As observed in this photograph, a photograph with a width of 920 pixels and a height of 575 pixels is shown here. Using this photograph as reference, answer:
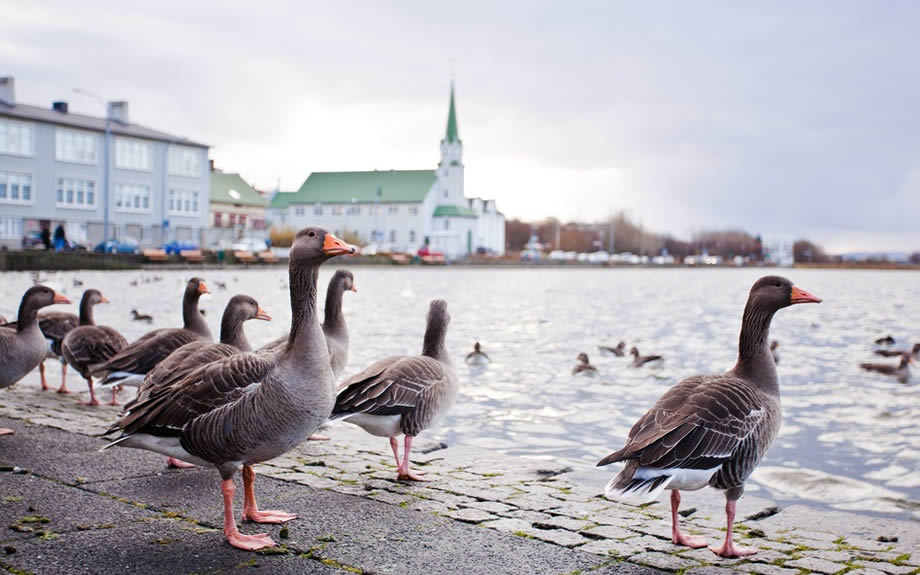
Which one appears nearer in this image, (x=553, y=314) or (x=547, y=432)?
(x=547, y=432)

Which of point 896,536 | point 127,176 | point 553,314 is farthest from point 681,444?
point 127,176

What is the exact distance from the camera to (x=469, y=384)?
52.8 ft

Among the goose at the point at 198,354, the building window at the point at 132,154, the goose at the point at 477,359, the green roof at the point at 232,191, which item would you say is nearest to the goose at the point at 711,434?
the goose at the point at 198,354

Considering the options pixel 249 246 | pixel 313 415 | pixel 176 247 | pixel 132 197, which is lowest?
pixel 313 415

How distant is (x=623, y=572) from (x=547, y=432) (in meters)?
6.73

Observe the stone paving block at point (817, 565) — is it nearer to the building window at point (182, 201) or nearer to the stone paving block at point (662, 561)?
the stone paving block at point (662, 561)

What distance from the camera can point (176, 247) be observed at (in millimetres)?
72500

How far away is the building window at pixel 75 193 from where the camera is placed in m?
69.2

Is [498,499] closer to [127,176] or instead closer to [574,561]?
[574,561]

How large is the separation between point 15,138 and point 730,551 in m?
72.1

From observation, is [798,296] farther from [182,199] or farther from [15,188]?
[182,199]

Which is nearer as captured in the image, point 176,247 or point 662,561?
point 662,561

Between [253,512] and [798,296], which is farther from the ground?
[798,296]

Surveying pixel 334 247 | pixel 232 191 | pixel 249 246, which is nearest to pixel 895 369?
pixel 334 247
